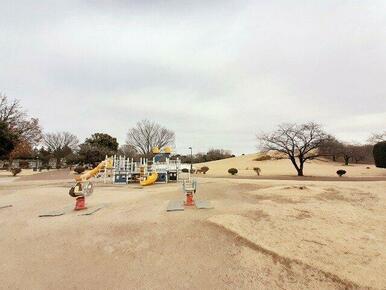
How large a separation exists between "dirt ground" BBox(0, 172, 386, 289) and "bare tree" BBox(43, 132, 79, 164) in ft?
216

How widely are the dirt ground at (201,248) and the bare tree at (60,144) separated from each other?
6579 cm

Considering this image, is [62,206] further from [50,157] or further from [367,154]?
[50,157]

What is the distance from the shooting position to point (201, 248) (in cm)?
589

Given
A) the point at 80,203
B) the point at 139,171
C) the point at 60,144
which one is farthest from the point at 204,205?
the point at 60,144

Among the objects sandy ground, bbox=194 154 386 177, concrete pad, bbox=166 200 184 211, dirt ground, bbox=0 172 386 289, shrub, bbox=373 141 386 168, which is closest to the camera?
dirt ground, bbox=0 172 386 289

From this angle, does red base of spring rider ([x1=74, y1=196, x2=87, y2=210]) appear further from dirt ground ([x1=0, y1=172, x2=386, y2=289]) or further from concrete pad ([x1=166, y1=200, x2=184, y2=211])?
concrete pad ([x1=166, y1=200, x2=184, y2=211])

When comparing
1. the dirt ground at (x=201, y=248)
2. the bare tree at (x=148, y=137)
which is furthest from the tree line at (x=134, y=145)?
the dirt ground at (x=201, y=248)

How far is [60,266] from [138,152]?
1900 inches

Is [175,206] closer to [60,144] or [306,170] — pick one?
[306,170]

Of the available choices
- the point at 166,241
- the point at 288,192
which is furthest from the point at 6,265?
the point at 288,192

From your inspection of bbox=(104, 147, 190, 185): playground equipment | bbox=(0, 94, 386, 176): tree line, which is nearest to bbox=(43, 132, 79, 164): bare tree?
bbox=(0, 94, 386, 176): tree line

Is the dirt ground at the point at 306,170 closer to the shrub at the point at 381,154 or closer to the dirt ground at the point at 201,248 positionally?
the shrub at the point at 381,154

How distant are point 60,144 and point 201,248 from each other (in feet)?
246

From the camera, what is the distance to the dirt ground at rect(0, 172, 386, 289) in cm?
474
